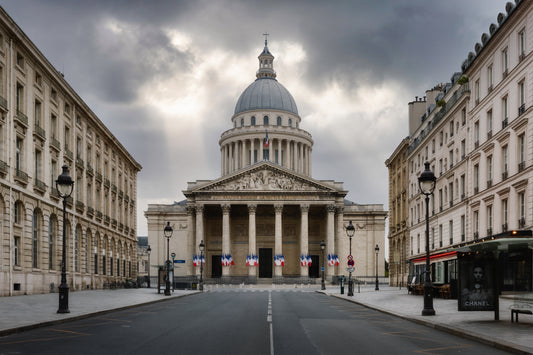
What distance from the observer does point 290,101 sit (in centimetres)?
14125

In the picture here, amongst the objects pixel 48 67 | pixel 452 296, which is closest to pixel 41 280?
pixel 48 67

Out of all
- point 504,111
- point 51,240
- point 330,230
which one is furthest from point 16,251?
point 330,230

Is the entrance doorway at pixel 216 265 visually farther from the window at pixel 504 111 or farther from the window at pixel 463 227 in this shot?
the window at pixel 504 111

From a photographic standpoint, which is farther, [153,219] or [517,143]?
[153,219]

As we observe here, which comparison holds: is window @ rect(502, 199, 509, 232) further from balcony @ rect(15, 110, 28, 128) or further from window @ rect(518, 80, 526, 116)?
balcony @ rect(15, 110, 28, 128)

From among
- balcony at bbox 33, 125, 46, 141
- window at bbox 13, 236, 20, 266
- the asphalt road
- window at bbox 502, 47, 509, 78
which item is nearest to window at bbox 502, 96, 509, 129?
window at bbox 502, 47, 509, 78

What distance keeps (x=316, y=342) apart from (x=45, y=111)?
3400 cm

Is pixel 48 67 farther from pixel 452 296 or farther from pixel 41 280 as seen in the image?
pixel 452 296

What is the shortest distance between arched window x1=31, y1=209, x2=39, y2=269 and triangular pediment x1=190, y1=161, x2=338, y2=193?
5699cm

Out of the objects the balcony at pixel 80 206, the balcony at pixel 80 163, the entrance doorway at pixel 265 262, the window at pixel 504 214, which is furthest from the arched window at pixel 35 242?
the entrance doorway at pixel 265 262

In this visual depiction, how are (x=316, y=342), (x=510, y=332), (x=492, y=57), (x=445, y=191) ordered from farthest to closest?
(x=445, y=191) → (x=492, y=57) → (x=510, y=332) → (x=316, y=342)

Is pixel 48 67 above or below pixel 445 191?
above

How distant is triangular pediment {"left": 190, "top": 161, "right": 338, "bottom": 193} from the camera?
324 feet

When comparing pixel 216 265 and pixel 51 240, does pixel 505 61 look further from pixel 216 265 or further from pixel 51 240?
pixel 216 265
